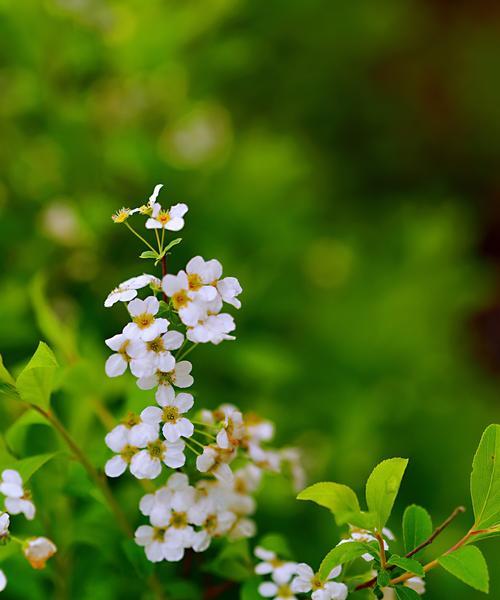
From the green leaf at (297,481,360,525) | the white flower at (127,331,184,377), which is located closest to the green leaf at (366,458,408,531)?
the green leaf at (297,481,360,525)

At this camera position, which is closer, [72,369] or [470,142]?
[72,369]

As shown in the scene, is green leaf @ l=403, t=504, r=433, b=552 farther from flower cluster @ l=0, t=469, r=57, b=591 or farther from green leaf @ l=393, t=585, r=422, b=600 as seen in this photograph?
flower cluster @ l=0, t=469, r=57, b=591

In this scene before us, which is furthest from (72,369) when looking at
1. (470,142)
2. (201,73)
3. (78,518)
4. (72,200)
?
(470,142)

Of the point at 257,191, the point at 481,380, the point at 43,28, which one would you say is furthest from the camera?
the point at 481,380

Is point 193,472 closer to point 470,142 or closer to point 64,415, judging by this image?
point 64,415

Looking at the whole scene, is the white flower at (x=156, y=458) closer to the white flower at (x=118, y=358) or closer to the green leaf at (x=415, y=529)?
the white flower at (x=118, y=358)

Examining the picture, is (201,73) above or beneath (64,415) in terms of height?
above

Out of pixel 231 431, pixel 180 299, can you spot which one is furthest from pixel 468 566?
pixel 180 299
